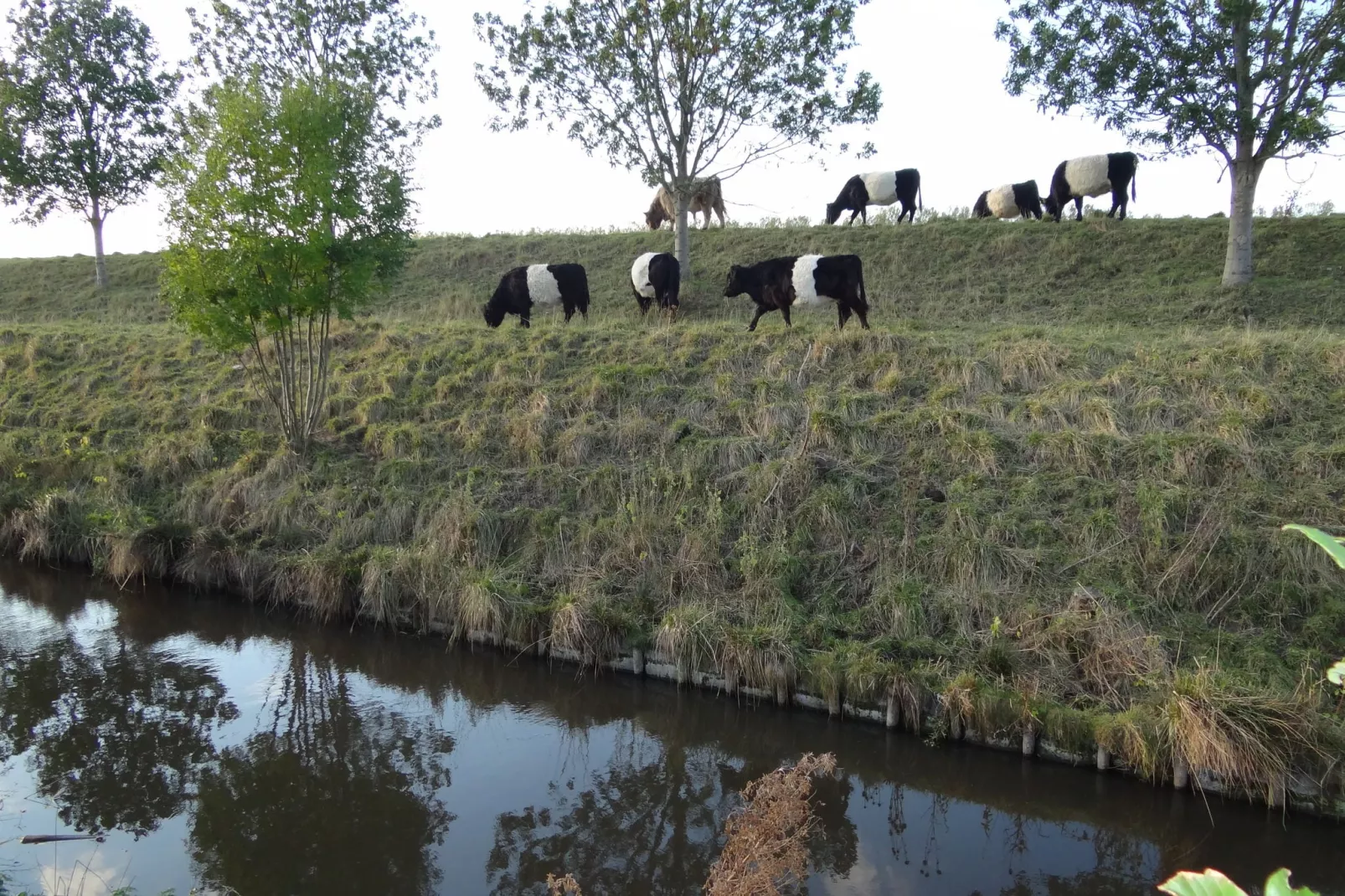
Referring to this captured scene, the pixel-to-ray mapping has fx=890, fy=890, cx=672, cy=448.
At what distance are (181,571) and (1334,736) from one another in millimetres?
11564

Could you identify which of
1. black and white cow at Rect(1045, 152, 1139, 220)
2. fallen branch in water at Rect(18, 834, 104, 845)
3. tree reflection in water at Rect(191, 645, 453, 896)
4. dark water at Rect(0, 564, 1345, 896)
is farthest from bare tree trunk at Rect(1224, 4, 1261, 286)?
fallen branch in water at Rect(18, 834, 104, 845)

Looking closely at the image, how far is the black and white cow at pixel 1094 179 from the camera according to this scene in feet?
68.0

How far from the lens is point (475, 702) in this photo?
811 centimetres

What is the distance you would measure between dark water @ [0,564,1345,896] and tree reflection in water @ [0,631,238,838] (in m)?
0.02

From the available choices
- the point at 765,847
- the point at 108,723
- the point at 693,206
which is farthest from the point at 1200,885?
the point at 693,206

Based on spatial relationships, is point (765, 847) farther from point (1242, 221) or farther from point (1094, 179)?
point (1094, 179)

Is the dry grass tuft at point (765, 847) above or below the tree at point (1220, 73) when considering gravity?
below

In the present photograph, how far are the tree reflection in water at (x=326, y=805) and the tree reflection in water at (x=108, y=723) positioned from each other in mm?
372

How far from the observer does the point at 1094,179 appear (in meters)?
20.8

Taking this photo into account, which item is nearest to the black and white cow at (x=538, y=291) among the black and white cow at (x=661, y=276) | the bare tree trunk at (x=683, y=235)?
the black and white cow at (x=661, y=276)

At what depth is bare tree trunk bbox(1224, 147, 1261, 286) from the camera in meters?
16.0

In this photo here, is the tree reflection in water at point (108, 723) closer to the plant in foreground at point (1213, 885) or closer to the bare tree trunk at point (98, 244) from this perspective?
the plant in foreground at point (1213, 885)

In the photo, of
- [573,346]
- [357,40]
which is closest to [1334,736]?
[573,346]

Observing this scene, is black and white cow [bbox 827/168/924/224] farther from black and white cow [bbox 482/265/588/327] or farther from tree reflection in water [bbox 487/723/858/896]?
tree reflection in water [bbox 487/723/858/896]
